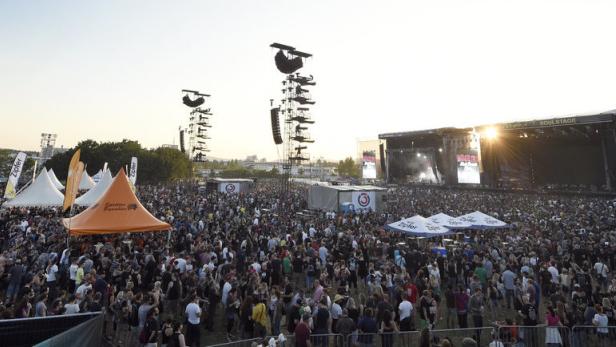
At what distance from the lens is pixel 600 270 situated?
454 inches

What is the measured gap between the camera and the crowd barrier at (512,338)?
6.64 meters

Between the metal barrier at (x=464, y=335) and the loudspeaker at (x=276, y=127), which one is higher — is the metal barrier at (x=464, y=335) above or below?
below

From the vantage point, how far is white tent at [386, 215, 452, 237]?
1423cm

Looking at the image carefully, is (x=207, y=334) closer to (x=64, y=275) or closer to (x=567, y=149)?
(x=64, y=275)

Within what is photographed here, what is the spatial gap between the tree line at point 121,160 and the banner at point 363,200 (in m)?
46.1

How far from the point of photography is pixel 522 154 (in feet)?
131

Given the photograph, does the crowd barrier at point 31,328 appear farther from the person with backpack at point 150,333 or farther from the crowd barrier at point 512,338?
the crowd barrier at point 512,338

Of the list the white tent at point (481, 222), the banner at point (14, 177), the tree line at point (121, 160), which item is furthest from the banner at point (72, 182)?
the tree line at point (121, 160)

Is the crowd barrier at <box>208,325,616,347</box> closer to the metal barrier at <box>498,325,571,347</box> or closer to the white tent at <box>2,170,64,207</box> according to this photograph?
the metal barrier at <box>498,325,571,347</box>

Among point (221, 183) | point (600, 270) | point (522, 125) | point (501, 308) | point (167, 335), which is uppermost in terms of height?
point (522, 125)

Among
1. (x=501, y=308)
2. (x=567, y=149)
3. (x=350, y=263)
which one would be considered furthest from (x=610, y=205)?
(x=350, y=263)

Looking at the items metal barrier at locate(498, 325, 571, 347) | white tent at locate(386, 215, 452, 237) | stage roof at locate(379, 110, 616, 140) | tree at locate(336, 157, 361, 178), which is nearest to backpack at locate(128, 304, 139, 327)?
metal barrier at locate(498, 325, 571, 347)

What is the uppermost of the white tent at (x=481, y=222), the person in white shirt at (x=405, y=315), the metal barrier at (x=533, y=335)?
the white tent at (x=481, y=222)

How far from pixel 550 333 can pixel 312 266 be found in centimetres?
638
